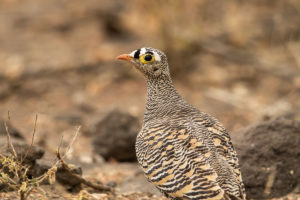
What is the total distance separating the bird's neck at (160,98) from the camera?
562 centimetres

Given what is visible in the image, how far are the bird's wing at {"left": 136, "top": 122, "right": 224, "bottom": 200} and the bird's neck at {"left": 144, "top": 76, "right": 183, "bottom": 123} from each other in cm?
52

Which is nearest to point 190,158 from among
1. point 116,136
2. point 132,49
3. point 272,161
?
point 272,161

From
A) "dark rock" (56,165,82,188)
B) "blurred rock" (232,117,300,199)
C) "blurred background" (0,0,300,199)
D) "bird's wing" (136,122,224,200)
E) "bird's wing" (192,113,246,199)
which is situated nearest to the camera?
"bird's wing" (136,122,224,200)

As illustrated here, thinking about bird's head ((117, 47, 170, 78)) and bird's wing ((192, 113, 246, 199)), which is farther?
bird's head ((117, 47, 170, 78))

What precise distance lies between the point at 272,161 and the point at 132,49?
7.85m

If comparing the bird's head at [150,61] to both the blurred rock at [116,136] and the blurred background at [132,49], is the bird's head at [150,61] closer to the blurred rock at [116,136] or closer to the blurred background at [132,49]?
the blurred rock at [116,136]

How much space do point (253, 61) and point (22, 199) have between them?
870 centimetres

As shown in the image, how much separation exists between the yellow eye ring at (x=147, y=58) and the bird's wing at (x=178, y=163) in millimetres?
1078

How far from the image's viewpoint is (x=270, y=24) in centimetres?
1419

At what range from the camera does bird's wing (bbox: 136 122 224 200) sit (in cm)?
431

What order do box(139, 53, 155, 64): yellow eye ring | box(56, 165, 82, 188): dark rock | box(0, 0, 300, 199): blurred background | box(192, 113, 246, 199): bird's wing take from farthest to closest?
box(0, 0, 300, 199): blurred background < box(139, 53, 155, 64): yellow eye ring < box(56, 165, 82, 188): dark rock < box(192, 113, 246, 199): bird's wing

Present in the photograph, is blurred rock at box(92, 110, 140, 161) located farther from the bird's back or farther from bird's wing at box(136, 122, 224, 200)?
bird's wing at box(136, 122, 224, 200)

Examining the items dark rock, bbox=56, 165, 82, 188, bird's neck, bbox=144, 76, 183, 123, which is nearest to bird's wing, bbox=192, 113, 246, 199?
bird's neck, bbox=144, 76, 183, 123

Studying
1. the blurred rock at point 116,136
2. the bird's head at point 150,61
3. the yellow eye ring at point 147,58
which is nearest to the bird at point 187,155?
the bird's head at point 150,61
